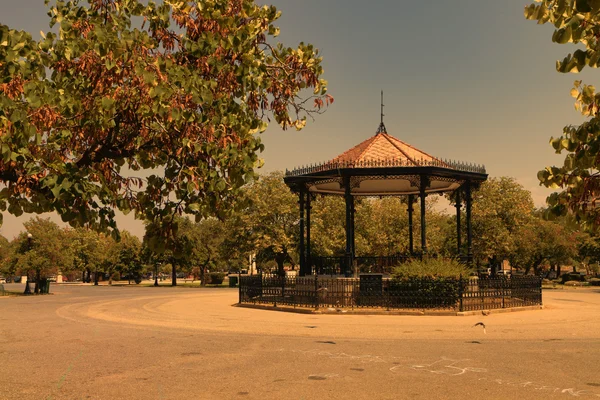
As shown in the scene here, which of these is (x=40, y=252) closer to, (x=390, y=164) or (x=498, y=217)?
(x=390, y=164)

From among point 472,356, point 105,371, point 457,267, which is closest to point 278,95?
point 105,371

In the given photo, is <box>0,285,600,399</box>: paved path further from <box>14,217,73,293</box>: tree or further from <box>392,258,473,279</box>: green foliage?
<box>14,217,73,293</box>: tree

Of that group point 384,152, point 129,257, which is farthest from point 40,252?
point 129,257

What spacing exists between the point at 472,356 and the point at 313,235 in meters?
38.8

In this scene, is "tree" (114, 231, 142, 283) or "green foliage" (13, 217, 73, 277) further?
"tree" (114, 231, 142, 283)

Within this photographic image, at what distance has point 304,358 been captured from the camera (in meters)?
11.0

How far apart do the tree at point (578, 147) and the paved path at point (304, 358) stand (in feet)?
14.6

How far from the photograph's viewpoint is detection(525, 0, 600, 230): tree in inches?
150

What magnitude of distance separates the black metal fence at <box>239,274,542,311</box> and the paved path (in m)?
1.96

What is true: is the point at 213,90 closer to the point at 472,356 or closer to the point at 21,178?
the point at 21,178

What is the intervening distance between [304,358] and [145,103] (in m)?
7.13

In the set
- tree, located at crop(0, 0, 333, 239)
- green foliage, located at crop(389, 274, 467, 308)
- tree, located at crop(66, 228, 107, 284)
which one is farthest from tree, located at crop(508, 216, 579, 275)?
tree, located at crop(66, 228, 107, 284)

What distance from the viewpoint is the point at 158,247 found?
214 inches

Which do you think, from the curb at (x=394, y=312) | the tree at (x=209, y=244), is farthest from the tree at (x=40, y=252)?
the curb at (x=394, y=312)
